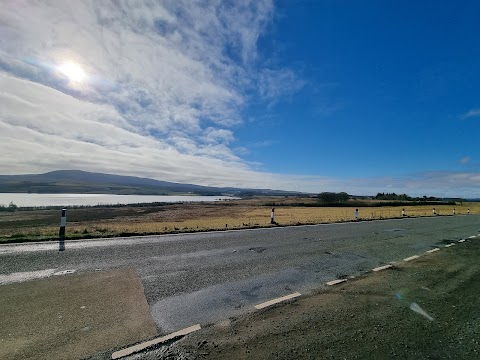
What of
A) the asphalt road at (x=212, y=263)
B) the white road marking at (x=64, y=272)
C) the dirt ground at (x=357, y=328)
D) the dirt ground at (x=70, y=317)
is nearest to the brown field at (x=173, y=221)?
the asphalt road at (x=212, y=263)

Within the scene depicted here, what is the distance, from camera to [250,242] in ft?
32.3

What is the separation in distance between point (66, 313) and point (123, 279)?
154 cm

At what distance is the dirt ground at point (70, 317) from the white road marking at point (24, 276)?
256 millimetres

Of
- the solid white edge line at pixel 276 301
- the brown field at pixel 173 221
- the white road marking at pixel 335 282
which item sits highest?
the white road marking at pixel 335 282

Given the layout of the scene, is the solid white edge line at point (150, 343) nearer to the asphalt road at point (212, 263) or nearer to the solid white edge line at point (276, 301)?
the asphalt road at point (212, 263)

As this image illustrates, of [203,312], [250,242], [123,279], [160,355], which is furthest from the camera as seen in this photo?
[250,242]

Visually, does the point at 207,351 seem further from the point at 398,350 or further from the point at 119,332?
the point at 398,350

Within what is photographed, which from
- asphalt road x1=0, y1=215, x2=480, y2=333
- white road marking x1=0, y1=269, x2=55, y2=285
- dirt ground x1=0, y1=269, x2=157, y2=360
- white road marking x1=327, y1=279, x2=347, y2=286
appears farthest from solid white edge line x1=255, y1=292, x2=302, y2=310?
white road marking x1=0, y1=269, x2=55, y2=285

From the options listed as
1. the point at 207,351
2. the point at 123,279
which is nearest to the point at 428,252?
the point at 207,351

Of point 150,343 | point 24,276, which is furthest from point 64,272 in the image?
point 150,343

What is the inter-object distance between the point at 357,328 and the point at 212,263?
391 cm

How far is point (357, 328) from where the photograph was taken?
3.82 m

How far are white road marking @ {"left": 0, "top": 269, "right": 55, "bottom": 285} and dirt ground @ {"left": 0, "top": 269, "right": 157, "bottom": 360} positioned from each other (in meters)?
0.26

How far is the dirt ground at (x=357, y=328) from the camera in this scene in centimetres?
322
